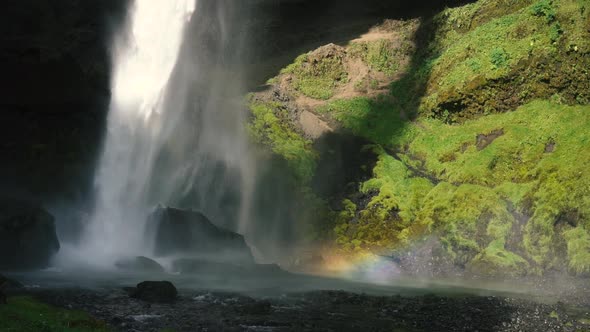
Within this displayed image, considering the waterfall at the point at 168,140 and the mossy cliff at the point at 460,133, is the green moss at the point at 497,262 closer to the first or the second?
the mossy cliff at the point at 460,133

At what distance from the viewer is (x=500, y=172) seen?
3456 centimetres

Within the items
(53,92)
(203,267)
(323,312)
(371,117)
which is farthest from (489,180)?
(53,92)

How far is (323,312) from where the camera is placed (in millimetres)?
19484

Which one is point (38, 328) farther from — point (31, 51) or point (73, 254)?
point (31, 51)

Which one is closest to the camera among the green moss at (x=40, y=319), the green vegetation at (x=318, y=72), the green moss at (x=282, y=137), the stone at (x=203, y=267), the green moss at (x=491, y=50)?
the green moss at (x=40, y=319)

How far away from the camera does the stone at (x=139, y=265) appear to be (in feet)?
93.4

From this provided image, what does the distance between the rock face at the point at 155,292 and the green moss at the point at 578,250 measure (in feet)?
60.6

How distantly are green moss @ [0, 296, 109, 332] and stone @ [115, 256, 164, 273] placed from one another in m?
12.9

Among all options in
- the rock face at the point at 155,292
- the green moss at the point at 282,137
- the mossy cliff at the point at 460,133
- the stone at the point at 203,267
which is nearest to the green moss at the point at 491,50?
the mossy cliff at the point at 460,133

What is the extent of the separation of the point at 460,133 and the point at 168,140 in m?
22.6

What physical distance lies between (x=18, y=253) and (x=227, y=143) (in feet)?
62.0

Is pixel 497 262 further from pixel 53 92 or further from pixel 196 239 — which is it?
pixel 53 92

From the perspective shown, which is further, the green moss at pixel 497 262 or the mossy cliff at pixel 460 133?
the mossy cliff at pixel 460 133

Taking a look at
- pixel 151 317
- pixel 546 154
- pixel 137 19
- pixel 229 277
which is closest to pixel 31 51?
pixel 137 19
